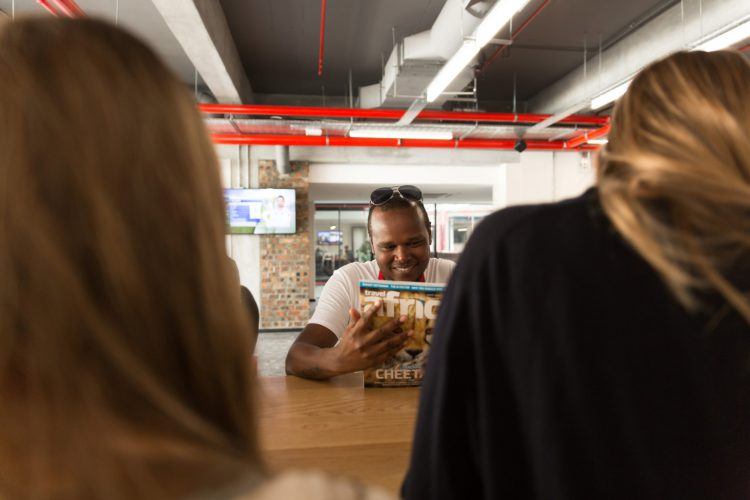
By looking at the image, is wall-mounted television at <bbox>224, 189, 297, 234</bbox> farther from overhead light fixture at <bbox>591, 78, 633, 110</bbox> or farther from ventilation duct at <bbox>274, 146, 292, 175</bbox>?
overhead light fixture at <bbox>591, 78, 633, 110</bbox>

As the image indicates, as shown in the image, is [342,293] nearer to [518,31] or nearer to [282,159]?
[518,31]

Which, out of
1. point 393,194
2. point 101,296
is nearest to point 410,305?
point 393,194

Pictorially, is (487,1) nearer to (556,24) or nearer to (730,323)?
(556,24)

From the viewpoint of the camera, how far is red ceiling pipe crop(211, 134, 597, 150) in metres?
6.71

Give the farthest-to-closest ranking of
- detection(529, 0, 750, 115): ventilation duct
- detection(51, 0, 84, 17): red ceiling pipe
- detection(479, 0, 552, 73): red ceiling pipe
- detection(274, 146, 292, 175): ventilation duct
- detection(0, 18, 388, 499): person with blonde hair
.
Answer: detection(274, 146, 292, 175): ventilation duct < detection(479, 0, 552, 73): red ceiling pipe < detection(529, 0, 750, 115): ventilation duct < detection(51, 0, 84, 17): red ceiling pipe < detection(0, 18, 388, 499): person with blonde hair

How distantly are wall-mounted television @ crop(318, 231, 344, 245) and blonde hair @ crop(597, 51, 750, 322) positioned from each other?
453 inches

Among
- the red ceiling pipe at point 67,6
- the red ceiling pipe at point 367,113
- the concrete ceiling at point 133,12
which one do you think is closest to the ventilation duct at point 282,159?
the red ceiling pipe at point 367,113

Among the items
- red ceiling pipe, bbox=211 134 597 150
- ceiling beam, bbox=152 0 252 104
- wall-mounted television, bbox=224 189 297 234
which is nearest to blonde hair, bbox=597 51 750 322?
ceiling beam, bbox=152 0 252 104

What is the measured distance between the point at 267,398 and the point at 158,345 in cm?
114

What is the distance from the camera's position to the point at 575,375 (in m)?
0.56

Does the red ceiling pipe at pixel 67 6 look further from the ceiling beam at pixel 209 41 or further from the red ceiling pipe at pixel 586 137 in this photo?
the red ceiling pipe at pixel 586 137

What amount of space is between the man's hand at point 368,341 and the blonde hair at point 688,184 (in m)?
0.95

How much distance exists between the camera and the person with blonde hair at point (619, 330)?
1.81 ft

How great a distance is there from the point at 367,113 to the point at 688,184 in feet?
18.9
